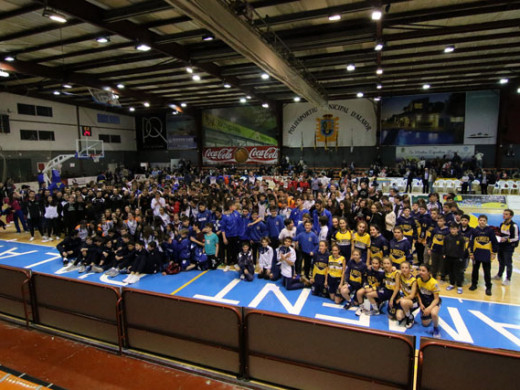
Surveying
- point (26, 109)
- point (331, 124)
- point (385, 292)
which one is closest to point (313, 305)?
point (385, 292)

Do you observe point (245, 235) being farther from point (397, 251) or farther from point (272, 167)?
point (272, 167)

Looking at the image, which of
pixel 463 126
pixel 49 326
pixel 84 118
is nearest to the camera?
pixel 49 326

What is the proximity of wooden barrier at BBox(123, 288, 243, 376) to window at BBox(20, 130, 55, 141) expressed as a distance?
25.7 m

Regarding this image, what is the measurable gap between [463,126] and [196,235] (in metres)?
23.2

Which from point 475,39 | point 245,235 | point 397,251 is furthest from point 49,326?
point 475,39

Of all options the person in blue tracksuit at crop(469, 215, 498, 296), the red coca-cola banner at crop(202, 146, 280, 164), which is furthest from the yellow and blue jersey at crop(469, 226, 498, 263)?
the red coca-cola banner at crop(202, 146, 280, 164)

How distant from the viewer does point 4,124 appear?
21.6 meters

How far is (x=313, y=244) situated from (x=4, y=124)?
24.9 metres

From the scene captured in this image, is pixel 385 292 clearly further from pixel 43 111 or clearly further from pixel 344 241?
pixel 43 111

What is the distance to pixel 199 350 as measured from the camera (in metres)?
3.81

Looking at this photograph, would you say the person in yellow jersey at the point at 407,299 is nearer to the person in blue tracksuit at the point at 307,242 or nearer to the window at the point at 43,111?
the person in blue tracksuit at the point at 307,242

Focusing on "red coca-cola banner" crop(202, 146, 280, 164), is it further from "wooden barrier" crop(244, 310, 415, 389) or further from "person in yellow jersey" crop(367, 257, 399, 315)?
"wooden barrier" crop(244, 310, 415, 389)

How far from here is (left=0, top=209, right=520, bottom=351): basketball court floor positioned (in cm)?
552

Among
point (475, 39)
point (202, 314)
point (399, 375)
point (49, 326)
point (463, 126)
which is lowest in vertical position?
point (49, 326)
